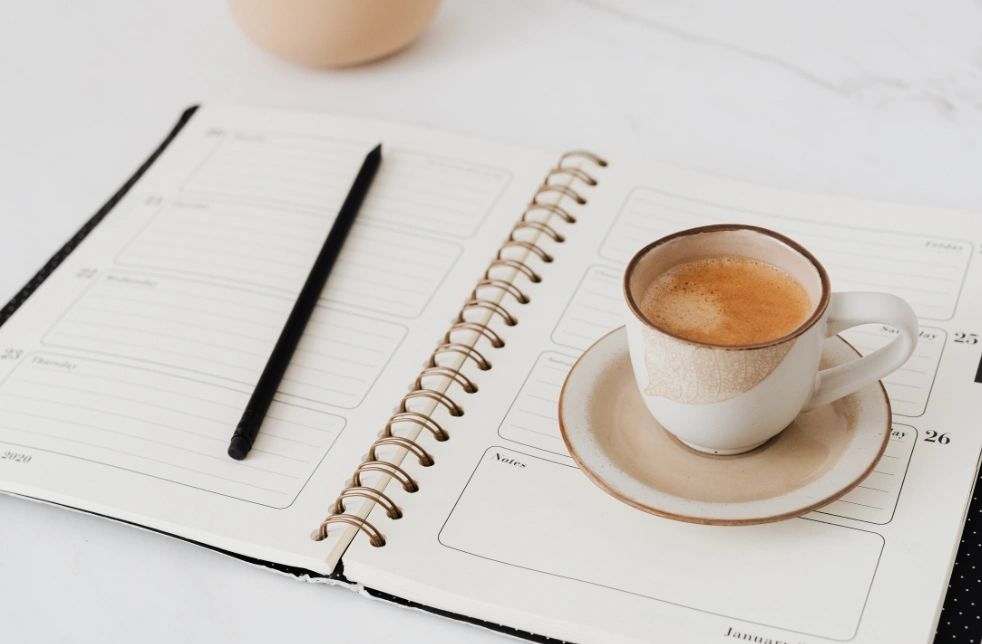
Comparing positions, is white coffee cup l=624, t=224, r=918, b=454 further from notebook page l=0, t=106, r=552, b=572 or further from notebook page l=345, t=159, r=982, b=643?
notebook page l=0, t=106, r=552, b=572

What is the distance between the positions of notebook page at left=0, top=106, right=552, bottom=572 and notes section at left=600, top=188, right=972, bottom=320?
0.36 ft

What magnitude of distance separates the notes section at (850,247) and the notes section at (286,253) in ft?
0.50

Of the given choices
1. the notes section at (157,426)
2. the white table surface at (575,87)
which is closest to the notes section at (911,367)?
the white table surface at (575,87)

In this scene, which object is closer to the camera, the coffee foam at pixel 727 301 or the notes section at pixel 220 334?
the coffee foam at pixel 727 301

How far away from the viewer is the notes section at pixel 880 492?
63cm

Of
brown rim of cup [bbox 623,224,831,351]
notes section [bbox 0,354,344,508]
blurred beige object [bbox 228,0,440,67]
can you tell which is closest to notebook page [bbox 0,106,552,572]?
notes section [bbox 0,354,344,508]

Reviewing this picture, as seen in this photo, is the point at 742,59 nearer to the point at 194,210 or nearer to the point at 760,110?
the point at 760,110

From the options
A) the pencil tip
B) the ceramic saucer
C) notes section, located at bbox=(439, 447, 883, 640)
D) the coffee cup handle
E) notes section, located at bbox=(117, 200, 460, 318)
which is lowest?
the pencil tip

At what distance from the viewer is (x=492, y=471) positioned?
690mm

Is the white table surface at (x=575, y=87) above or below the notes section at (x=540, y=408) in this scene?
above

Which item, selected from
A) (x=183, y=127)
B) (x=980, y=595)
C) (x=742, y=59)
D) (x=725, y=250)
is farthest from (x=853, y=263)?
(x=183, y=127)

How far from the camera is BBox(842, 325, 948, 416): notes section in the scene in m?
0.70

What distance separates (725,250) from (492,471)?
0.20m

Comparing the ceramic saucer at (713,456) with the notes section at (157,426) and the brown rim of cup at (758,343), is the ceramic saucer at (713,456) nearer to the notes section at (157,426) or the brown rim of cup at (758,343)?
the brown rim of cup at (758,343)
